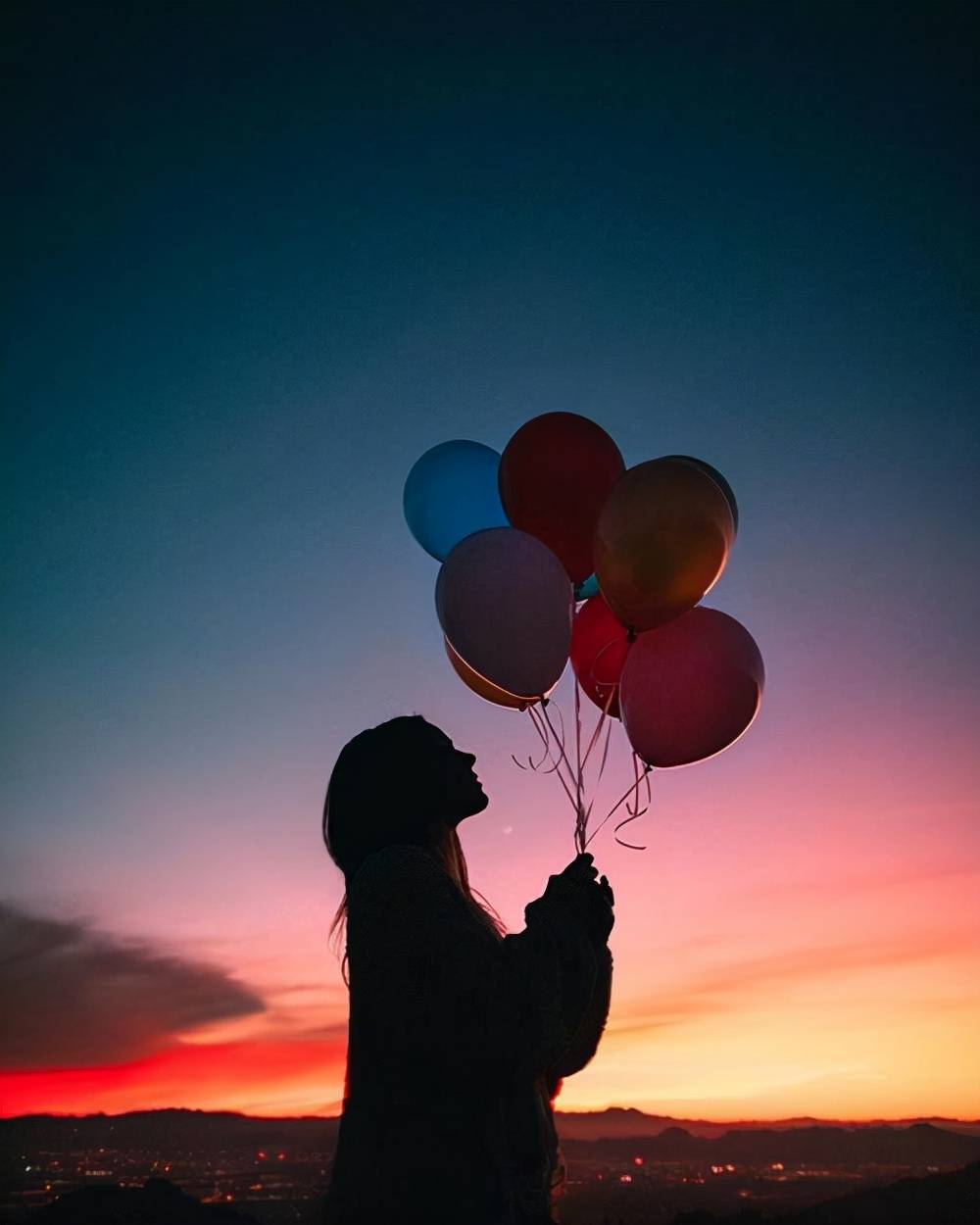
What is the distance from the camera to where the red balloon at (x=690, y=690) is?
3158 millimetres

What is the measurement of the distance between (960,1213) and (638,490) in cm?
830

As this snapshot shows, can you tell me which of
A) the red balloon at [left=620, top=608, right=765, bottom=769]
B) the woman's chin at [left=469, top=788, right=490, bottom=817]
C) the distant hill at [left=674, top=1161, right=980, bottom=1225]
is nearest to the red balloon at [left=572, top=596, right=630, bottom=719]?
the red balloon at [left=620, top=608, right=765, bottom=769]

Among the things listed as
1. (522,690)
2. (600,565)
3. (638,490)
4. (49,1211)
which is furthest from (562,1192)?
(49,1211)

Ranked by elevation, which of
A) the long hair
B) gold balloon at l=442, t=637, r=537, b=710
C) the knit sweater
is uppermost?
gold balloon at l=442, t=637, r=537, b=710

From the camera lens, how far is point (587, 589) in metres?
3.73

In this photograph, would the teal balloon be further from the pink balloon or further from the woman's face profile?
the woman's face profile

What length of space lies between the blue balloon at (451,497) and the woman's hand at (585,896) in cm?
179

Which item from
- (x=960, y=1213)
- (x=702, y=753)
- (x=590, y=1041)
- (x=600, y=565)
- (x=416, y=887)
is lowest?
(x=960, y=1213)

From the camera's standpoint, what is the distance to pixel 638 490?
10.00ft

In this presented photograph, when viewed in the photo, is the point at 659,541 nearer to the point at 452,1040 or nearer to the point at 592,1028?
the point at 592,1028

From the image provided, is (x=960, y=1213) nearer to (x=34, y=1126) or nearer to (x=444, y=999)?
(x=444, y=999)

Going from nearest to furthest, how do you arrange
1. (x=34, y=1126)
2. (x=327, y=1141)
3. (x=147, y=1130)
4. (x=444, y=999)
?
(x=444, y=999), (x=327, y=1141), (x=147, y=1130), (x=34, y=1126)

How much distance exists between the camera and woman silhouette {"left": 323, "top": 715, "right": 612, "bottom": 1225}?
1996 mm

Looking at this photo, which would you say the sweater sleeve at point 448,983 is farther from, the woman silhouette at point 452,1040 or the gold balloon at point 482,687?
the gold balloon at point 482,687
